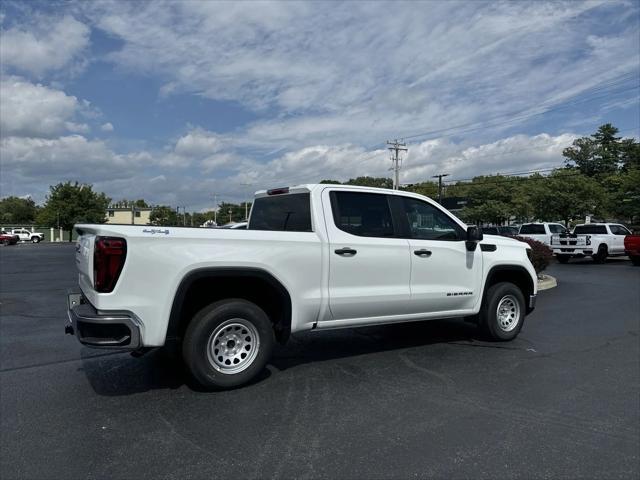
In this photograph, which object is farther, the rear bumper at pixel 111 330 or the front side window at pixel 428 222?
the front side window at pixel 428 222

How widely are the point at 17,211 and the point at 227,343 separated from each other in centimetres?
12035

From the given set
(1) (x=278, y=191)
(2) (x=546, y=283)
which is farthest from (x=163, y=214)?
(1) (x=278, y=191)

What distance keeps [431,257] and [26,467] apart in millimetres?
4297

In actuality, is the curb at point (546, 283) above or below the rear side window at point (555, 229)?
below

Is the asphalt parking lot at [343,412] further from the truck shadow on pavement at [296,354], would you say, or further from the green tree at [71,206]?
the green tree at [71,206]

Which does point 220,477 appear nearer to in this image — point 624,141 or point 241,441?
point 241,441

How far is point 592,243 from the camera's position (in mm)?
21531

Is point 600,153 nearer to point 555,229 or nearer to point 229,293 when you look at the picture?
point 555,229

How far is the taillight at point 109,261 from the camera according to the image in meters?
4.11

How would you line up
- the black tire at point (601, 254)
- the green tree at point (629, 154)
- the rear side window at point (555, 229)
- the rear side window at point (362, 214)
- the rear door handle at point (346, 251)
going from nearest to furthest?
1. the rear door handle at point (346, 251)
2. the rear side window at point (362, 214)
3. the black tire at point (601, 254)
4. the rear side window at point (555, 229)
5. the green tree at point (629, 154)

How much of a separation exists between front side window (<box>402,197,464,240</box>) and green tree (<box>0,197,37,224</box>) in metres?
111

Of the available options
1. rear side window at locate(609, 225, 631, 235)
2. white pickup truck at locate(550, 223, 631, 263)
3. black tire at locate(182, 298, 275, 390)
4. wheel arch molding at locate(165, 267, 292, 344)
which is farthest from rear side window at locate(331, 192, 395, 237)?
rear side window at locate(609, 225, 631, 235)

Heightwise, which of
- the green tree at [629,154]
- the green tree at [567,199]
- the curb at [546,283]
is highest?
the green tree at [629,154]

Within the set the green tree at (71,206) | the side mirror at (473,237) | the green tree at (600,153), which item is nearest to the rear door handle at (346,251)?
the side mirror at (473,237)
